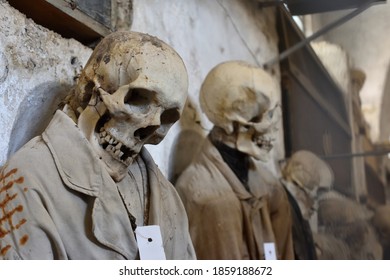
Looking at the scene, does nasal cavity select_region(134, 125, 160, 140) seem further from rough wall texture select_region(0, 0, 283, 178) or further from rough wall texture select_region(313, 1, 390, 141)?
rough wall texture select_region(313, 1, 390, 141)

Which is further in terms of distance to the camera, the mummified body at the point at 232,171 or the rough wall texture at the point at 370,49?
the rough wall texture at the point at 370,49

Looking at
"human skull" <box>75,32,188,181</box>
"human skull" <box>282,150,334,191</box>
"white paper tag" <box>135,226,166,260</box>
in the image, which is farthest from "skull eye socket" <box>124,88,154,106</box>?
"human skull" <box>282,150,334,191</box>

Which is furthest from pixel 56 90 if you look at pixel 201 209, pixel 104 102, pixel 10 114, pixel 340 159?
pixel 340 159

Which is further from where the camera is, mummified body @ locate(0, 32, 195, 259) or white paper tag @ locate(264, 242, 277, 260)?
white paper tag @ locate(264, 242, 277, 260)

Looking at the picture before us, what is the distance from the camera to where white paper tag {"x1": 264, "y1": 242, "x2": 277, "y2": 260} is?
1.60 meters

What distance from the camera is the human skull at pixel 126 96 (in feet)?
3.73

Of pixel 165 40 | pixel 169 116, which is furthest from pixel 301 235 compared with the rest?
pixel 169 116

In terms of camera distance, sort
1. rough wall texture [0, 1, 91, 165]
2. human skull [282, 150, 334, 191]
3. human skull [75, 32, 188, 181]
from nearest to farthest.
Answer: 1. human skull [75, 32, 188, 181]
2. rough wall texture [0, 1, 91, 165]
3. human skull [282, 150, 334, 191]

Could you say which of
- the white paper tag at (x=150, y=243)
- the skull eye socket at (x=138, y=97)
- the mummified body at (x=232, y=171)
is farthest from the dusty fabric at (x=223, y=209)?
the skull eye socket at (x=138, y=97)

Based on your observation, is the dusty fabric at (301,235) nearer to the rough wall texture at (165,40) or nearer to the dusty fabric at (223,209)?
the dusty fabric at (223,209)

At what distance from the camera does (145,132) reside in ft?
3.89

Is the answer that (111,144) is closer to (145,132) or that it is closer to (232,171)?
(145,132)

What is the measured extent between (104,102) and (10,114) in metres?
0.22

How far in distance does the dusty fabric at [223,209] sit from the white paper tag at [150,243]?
0.37 meters
